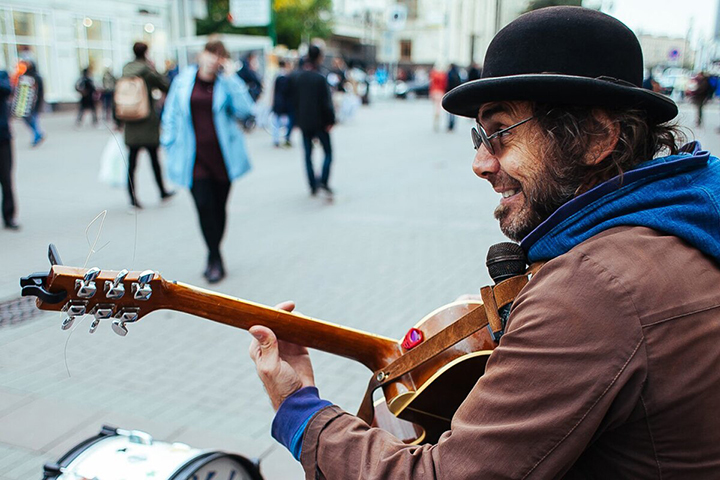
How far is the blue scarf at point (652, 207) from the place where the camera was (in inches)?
44.0

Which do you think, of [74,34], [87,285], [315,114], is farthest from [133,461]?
[74,34]

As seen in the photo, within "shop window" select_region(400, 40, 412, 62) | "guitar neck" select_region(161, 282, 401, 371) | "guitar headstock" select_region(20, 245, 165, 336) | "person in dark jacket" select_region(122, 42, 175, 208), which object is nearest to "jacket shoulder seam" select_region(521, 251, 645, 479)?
"guitar neck" select_region(161, 282, 401, 371)

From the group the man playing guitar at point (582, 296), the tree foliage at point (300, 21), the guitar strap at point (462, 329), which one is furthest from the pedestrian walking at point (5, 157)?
the tree foliage at point (300, 21)

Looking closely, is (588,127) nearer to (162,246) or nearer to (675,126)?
(675,126)

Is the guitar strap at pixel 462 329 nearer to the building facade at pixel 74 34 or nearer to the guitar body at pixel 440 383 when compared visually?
the guitar body at pixel 440 383

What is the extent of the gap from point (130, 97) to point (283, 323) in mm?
6645

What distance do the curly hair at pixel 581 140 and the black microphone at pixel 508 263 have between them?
19 centimetres

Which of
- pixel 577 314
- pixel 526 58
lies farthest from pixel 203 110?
pixel 577 314

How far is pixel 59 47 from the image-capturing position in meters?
19.4

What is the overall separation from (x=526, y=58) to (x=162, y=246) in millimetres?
5441

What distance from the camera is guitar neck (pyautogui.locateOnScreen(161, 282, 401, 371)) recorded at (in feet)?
4.78

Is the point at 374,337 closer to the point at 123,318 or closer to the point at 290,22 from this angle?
the point at 123,318

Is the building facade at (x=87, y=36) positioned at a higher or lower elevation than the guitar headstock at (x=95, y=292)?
higher

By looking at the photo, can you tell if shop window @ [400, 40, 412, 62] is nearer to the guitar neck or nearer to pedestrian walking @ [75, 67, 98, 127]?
pedestrian walking @ [75, 67, 98, 127]
